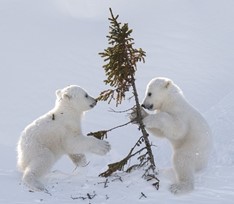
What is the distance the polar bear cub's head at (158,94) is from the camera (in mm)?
9664

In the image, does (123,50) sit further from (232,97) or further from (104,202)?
(232,97)

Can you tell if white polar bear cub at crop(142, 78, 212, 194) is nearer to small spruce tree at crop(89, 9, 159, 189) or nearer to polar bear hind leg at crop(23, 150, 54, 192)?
small spruce tree at crop(89, 9, 159, 189)

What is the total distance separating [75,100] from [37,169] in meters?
1.73

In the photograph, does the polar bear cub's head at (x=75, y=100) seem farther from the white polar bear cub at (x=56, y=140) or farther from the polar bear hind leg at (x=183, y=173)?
the polar bear hind leg at (x=183, y=173)

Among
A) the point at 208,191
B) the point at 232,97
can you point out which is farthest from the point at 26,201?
the point at 232,97

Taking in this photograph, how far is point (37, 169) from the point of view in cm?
888

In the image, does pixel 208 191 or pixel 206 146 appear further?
pixel 206 146

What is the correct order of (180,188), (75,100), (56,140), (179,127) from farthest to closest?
(75,100)
(56,140)
(179,127)
(180,188)

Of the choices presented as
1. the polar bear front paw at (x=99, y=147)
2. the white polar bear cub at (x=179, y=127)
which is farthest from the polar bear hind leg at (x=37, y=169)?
the white polar bear cub at (x=179, y=127)

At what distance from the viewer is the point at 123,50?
9.18 m

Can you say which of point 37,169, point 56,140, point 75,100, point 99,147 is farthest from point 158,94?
point 37,169

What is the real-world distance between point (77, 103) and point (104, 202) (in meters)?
2.74

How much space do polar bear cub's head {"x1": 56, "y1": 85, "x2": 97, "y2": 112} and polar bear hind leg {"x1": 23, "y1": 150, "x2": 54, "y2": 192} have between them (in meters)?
1.14

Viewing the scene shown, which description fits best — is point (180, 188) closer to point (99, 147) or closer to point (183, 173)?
point (183, 173)
